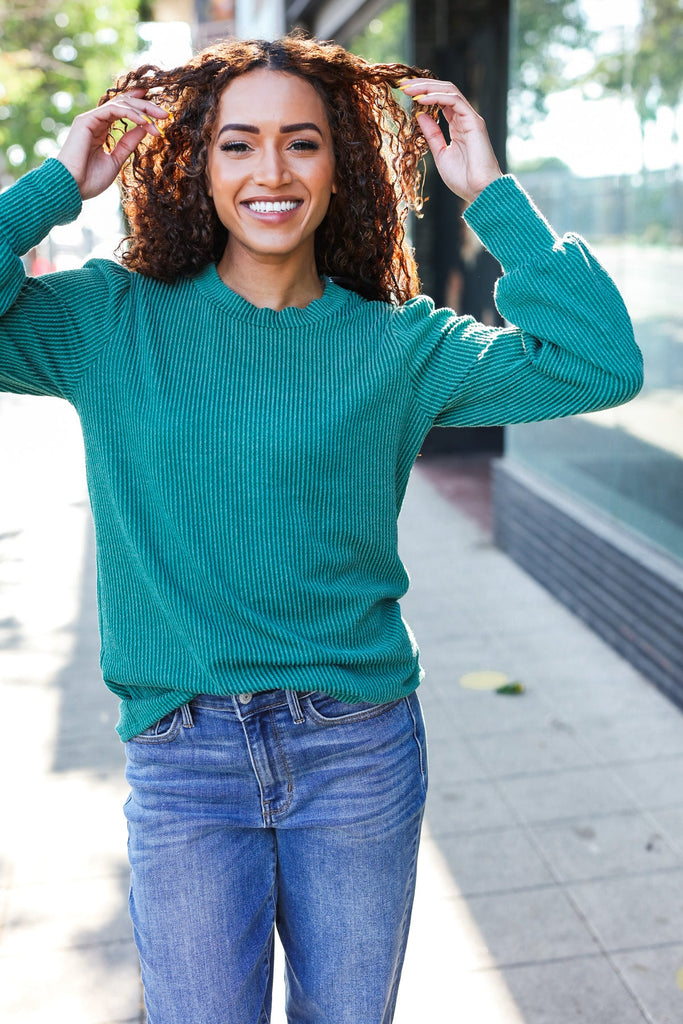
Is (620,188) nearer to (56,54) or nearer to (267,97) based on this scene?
(267,97)

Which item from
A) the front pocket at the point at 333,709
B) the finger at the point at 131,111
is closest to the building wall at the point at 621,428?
the front pocket at the point at 333,709

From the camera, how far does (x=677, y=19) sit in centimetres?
469

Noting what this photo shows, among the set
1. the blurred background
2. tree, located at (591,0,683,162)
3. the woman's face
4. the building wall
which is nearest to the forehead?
the woman's face

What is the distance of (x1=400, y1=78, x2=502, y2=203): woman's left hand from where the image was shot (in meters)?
1.99

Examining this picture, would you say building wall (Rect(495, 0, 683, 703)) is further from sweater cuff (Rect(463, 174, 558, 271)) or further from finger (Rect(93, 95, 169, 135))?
finger (Rect(93, 95, 169, 135))

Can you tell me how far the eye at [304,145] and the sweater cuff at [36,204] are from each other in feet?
1.16

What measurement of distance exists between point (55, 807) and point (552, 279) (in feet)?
8.90

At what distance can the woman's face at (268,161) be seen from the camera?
1.87 metres

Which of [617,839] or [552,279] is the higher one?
[552,279]

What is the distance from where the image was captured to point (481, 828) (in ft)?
12.3

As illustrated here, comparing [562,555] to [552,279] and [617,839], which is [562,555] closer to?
[617,839]

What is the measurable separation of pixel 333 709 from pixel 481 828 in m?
2.10

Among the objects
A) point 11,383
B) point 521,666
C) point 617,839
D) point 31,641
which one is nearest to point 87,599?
point 31,641

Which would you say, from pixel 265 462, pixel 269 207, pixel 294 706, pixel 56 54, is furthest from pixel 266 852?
pixel 56 54
